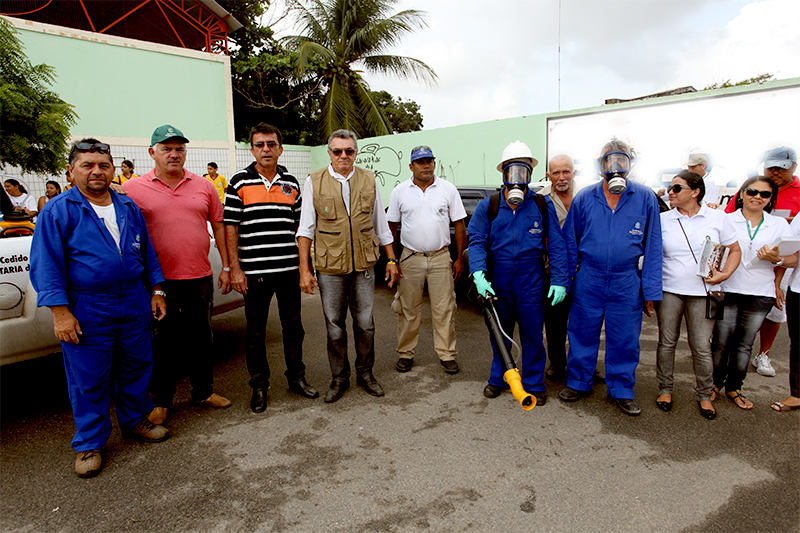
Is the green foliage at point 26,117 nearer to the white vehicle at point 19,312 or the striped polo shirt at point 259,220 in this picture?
the white vehicle at point 19,312

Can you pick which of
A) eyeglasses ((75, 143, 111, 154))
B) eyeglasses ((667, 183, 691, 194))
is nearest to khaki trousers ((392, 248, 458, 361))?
eyeglasses ((667, 183, 691, 194))

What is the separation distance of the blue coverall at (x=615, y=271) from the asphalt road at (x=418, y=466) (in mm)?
426

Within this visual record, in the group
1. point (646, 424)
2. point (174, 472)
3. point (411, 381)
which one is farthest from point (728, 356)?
point (174, 472)

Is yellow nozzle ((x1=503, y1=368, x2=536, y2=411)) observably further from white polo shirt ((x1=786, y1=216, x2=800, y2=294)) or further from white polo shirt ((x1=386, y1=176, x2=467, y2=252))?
white polo shirt ((x1=786, y1=216, x2=800, y2=294))

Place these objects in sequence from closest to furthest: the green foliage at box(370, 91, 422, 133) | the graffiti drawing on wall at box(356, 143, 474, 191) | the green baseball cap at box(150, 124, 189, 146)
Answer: the green baseball cap at box(150, 124, 189, 146) → the graffiti drawing on wall at box(356, 143, 474, 191) → the green foliage at box(370, 91, 422, 133)

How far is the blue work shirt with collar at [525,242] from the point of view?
3.54m

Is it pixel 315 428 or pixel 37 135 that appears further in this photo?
pixel 37 135

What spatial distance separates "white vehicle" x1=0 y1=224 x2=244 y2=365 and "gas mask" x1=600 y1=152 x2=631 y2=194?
4145 millimetres

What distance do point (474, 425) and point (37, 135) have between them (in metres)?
6.20

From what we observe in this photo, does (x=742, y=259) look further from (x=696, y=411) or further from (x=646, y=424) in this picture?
(x=646, y=424)

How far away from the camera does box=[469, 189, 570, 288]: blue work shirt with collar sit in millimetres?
3545

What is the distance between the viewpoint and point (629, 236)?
337 cm

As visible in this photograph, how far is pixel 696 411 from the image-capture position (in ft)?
11.3

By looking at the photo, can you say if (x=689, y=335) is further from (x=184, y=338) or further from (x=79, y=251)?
(x=79, y=251)
